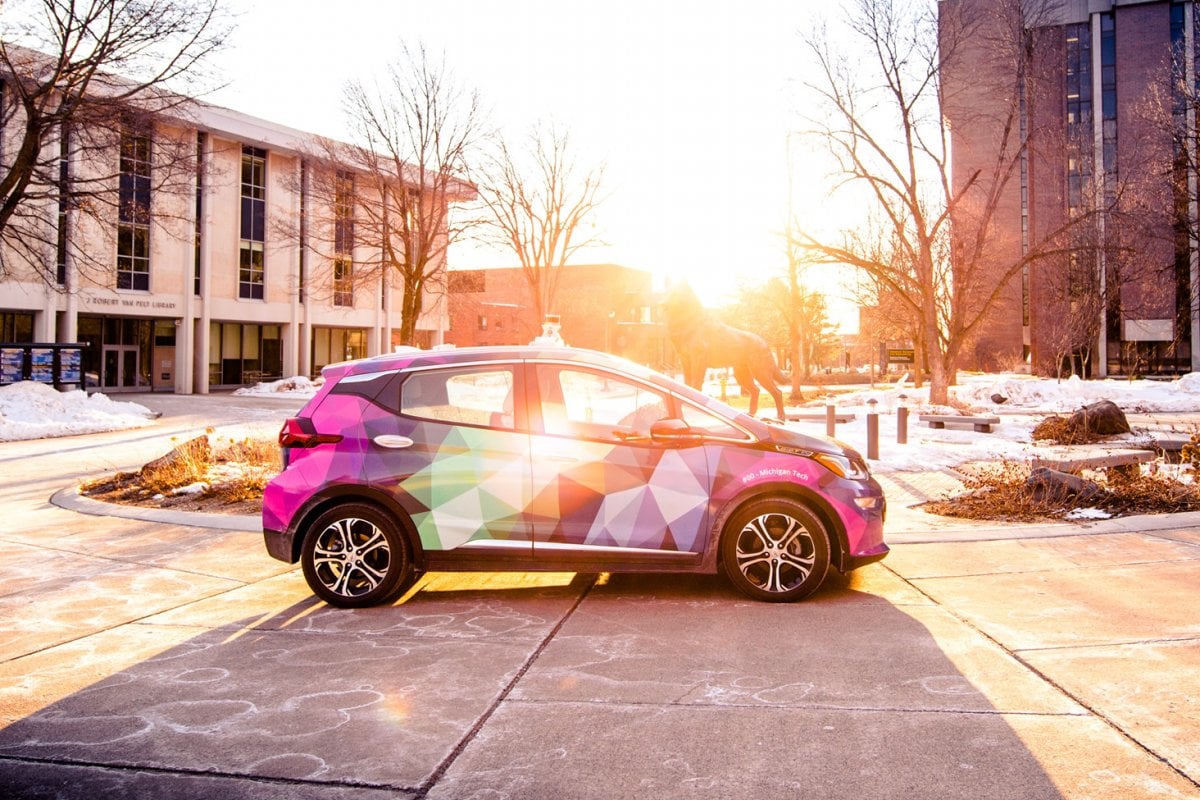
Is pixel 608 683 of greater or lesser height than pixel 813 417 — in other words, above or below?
below

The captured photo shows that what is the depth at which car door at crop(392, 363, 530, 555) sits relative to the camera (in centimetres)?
589

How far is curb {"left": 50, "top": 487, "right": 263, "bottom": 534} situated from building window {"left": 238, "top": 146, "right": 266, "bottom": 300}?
124 feet

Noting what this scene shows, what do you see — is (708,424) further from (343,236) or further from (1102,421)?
(343,236)

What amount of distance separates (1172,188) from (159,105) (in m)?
34.1

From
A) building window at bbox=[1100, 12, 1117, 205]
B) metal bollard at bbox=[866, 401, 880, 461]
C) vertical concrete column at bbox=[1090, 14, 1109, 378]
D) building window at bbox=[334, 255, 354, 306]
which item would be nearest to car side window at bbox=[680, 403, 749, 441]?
metal bollard at bbox=[866, 401, 880, 461]

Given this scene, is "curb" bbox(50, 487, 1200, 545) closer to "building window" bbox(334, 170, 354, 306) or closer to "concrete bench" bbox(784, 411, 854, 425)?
"concrete bench" bbox(784, 411, 854, 425)

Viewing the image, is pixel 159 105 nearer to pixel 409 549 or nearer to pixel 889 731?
pixel 409 549

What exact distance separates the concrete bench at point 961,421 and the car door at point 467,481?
15.9 metres

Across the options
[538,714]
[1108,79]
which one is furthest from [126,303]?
[1108,79]

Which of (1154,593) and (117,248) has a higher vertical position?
(117,248)

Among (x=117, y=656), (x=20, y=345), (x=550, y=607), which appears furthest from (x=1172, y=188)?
(x=20, y=345)

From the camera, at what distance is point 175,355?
4331cm

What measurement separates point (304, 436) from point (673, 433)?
253 cm

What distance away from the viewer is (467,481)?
5.91 metres
